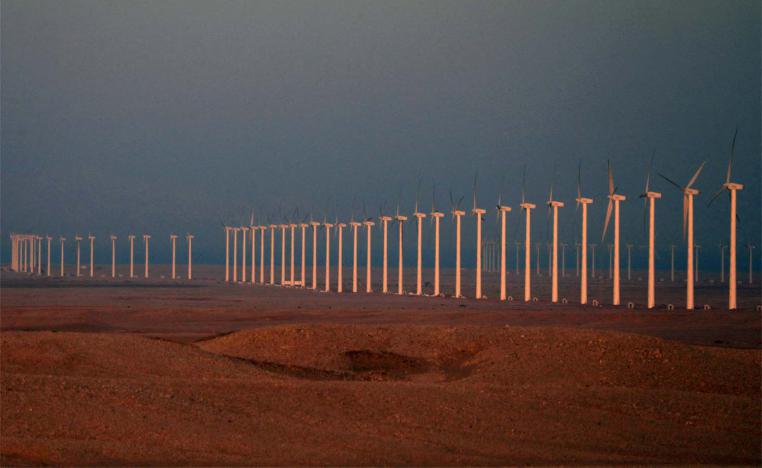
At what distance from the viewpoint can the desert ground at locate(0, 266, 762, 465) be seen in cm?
2028

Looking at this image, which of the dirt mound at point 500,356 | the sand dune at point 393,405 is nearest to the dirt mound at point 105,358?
the sand dune at point 393,405

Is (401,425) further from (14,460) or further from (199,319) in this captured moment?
(199,319)

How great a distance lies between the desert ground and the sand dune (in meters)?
0.07

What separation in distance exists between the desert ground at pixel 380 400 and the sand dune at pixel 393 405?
0.07 meters

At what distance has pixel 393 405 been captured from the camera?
24.5 m

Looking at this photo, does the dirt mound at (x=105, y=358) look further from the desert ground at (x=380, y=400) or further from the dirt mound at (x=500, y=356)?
the dirt mound at (x=500, y=356)

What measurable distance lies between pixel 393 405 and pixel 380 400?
482 millimetres

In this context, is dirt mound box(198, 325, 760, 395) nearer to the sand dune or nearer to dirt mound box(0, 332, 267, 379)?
the sand dune

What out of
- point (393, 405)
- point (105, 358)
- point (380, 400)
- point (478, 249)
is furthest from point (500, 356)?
point (478, 249)

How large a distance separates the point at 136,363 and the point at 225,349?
27.1ft

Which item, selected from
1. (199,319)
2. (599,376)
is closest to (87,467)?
(599,376)

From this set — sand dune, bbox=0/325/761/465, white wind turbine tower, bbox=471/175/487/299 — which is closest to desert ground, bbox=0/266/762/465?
sand dune, bbox=0/325/761/465

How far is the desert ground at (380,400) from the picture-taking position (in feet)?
66.5

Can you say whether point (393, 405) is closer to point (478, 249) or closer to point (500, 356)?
point (500, 356)
